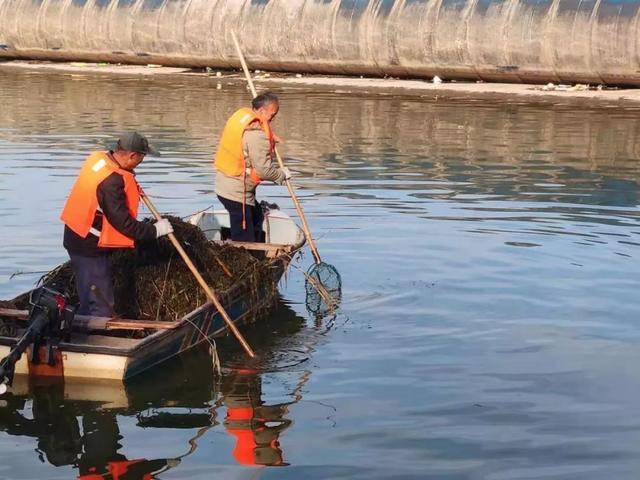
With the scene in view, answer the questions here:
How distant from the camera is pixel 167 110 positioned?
3197 cm

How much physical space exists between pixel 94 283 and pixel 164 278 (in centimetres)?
111

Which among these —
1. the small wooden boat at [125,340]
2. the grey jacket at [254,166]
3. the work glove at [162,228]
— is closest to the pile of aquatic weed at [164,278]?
the small wooden boat at [125,340]

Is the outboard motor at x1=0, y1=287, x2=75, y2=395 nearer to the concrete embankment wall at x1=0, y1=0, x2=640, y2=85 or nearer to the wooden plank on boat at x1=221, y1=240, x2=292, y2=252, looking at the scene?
the wooden plank on boat at x1=221, y1=240, x2=292, y2=252

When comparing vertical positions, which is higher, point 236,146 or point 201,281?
point 236,146

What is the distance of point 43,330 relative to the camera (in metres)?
10.9

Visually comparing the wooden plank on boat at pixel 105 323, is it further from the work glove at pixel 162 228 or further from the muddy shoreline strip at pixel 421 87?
the muddy shoreline strip at pixel 421 87

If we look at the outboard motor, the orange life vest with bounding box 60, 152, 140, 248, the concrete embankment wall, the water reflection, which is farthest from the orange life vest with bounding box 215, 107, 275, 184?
the concrete embankment wall

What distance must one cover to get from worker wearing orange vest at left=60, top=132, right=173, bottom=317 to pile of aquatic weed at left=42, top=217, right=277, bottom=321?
0.69 metres

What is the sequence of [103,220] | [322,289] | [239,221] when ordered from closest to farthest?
1. [103,220]
2. [322,289]
3. [239,221]

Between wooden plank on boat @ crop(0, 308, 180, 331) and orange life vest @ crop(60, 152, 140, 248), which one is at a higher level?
orange life vest @ crop(60, 152, 140, 248)

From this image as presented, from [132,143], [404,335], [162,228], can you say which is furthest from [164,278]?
[404,335]

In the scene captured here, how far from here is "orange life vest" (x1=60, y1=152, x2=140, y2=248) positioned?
38.0ft

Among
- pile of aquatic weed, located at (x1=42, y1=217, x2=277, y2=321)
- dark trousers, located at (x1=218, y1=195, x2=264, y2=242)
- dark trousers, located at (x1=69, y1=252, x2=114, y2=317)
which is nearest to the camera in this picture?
dark trousers, located at (x1=69, y1=252, x2=114, y2=317)

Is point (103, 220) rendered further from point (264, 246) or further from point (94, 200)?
point (264, 246)
